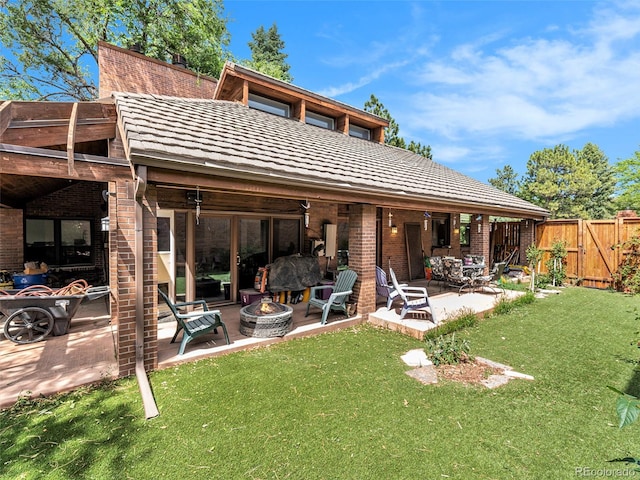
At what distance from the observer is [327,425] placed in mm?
3070

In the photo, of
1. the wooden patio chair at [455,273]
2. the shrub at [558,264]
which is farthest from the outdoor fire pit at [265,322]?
the shrub at [558,264]

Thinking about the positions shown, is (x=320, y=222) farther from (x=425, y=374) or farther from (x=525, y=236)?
(x=525, y=236)

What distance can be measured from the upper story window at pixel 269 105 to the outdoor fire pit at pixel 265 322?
7219mm

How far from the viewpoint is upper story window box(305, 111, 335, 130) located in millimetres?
11062

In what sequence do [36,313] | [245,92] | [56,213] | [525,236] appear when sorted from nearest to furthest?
[36,313] → [245,92] → [56,213] → [525,236]

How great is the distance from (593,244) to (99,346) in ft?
49.4

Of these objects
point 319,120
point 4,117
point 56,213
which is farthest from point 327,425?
point 56,213

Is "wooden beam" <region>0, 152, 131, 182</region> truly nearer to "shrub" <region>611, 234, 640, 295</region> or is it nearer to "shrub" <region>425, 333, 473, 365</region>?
"shrub" <region>425, 333, 473, 365</region>

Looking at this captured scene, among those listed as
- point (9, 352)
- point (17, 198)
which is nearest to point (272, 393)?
point (9, 352)

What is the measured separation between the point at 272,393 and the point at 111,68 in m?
11.9

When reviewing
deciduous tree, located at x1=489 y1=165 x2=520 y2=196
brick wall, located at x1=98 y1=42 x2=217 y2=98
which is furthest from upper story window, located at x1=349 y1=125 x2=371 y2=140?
deciduous tree, located at x1=489 y1=165 x2=520 y2=196

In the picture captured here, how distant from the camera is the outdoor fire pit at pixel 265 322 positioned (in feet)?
17.3

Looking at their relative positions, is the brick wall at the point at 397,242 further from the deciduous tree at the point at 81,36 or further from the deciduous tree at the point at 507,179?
the deciduous tree at the point at 507,179

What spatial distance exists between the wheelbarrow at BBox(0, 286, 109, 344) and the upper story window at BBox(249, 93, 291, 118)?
726 centimetres
